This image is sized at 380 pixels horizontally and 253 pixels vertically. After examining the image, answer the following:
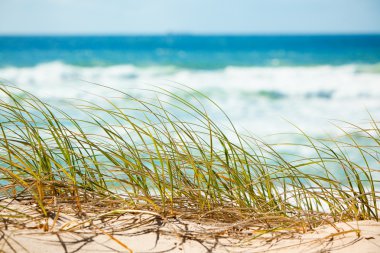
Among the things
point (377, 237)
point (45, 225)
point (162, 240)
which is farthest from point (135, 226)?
point (377, 237)

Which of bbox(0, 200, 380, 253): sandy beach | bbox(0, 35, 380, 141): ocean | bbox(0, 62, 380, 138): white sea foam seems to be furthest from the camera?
bbox(0, 62, 380, 138): white sea foam

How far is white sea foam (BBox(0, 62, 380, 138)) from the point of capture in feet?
28.0

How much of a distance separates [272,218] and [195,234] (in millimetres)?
311

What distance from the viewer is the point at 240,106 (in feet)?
33.6

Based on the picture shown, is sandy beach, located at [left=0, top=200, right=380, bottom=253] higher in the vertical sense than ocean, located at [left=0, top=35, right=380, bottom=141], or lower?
lower

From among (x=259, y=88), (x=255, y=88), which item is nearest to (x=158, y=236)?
(x=259, y=88)

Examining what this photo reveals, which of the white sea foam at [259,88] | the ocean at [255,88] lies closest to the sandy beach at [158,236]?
the ocean at [255,88]

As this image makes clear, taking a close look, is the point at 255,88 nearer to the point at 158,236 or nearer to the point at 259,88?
the point at 259,88

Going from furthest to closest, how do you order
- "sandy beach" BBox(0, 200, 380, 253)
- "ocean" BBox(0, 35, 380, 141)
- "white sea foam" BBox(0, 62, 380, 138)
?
"white sea foam" BBox(0, 62, 380, 138), "ocean" BBox(0, 35, 380, 141), "sandy beach" BBox(0, 200, 380, 253)

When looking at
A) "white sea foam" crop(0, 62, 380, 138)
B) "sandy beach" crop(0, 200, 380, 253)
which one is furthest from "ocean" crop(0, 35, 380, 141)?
"sandy beach" crop(0, 200, 380, 253)

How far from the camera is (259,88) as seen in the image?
44.4 feet

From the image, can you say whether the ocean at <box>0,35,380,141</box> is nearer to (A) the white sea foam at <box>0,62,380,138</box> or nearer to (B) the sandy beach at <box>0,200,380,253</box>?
(A) the white sea foam at <box>0,62,380,138</box>

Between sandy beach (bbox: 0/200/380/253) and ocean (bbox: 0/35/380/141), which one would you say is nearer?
sandy beach (bbox: 0/200/380/253)

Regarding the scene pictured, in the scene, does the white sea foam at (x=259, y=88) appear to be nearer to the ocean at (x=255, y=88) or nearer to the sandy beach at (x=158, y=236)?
the ocean at (x=255, y=88)
